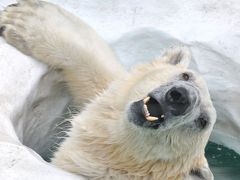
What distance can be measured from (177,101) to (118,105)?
448 millimetres

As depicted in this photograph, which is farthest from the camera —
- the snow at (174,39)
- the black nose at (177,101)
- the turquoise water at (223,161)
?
the turquoise water at (223,161)

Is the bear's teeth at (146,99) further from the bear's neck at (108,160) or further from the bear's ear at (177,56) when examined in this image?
the bear's ear at (177,56)

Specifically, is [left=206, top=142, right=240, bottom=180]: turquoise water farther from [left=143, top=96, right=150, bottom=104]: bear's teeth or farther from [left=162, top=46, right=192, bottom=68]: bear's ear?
[left=143, top=96, right=150, bottom=104]: bear's teeth

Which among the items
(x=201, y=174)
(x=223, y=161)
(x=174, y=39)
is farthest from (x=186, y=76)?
(x=223, y=161)

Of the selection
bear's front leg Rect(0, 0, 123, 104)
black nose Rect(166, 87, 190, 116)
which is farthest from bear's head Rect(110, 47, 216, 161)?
bear's front leg Rect(0, 0, 123, 104)

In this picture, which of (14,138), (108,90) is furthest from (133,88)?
(14,138)

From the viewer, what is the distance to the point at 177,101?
263 centimetres

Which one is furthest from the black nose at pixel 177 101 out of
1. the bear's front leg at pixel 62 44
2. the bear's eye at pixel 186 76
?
the bear's front leg at pixel 62 44

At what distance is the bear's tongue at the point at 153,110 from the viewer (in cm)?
267

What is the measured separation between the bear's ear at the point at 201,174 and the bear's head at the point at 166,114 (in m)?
0.07

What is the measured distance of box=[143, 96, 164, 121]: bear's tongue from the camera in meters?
2.67

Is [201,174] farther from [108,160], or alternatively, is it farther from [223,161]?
[223,161]

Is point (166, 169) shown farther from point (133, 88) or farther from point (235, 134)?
point (235, 134)

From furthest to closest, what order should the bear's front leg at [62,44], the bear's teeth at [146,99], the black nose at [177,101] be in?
the bear's front leg at [62,44]
the bear's teeth at [146,99]
the black nose at [177,101]
